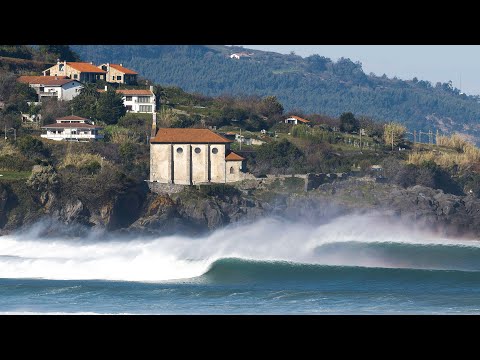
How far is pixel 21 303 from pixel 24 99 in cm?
3893

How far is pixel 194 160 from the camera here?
51.6 meters

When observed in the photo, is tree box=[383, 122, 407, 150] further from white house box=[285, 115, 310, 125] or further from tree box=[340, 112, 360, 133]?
white house box=[285, 115, 310, 125]

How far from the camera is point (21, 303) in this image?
2178cm

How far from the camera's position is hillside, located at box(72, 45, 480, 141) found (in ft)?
466

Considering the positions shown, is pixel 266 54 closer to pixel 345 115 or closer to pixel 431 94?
pixel 431 94

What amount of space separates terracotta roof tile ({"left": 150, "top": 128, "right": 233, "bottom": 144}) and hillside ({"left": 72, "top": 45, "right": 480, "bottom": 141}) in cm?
7598

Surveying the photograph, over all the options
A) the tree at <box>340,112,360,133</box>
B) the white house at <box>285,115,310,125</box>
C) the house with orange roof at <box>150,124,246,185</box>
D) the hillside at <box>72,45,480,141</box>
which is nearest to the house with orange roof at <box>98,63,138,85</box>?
the white house at <box>285,115,310,125</box>

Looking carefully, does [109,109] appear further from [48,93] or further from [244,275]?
[244,275]

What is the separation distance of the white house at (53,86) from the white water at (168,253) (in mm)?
21004

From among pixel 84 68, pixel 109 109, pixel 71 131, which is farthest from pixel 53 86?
pixel 71 131

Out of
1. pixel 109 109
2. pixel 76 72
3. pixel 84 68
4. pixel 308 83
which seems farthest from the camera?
pixel 308 83

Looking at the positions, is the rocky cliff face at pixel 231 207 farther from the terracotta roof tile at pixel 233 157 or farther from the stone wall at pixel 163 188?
the terracotta roof tile at pixel 233 157

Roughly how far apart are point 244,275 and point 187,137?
24829 mm
